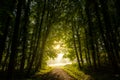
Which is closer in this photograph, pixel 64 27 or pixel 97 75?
pixel 97 75

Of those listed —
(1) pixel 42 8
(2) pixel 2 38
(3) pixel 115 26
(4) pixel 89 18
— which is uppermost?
(1) pixel 42 8

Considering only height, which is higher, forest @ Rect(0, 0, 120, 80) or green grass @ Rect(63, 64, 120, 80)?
forest @ Rect(0, 0, 120, 80)

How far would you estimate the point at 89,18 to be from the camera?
2459 cm

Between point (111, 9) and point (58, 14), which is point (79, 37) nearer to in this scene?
point (58, 14)

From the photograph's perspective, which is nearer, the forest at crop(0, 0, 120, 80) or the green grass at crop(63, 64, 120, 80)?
the green grass at crop(63, 64, 120, 80)

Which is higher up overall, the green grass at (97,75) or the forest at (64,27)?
the forest at (64,27)

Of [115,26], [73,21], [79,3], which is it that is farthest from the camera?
[73,21]

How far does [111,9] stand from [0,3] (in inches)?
575

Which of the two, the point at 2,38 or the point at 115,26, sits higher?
the point at 115,26

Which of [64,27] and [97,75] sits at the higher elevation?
[64,27]

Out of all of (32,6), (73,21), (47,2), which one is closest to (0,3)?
(32,6)

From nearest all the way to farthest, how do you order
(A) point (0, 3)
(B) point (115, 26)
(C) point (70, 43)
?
1. (A) point (0, 3)
2. (B) point (115, 26)
3. (C) point (70, 43)

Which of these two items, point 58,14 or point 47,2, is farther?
point 58,14

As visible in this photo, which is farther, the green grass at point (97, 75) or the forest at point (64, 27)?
the forest at point (64, 27)
